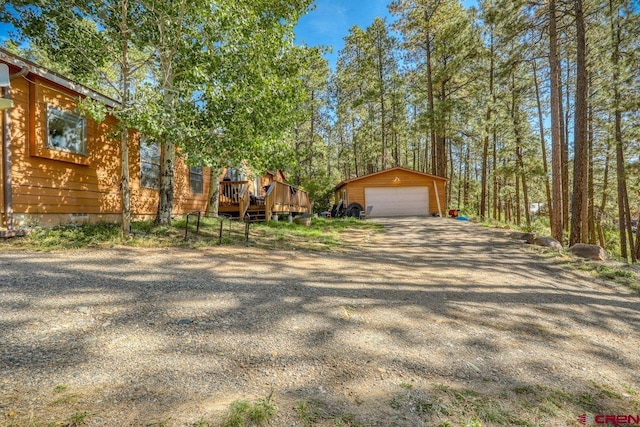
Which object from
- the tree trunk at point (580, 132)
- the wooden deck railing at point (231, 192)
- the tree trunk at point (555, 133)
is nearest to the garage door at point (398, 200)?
the wooden deck railing at point (231, 192)

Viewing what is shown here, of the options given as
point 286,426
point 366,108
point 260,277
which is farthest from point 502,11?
point 366,108

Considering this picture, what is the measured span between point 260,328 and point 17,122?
263 inches

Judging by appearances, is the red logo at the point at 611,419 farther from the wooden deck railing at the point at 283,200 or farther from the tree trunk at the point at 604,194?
the tree trunk at the point at 604,194

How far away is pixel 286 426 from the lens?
1585 millimetres

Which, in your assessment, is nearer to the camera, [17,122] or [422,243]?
[17,122]

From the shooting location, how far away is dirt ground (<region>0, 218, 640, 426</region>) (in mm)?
1757

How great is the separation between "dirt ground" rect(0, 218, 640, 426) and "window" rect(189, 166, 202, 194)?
6.70m

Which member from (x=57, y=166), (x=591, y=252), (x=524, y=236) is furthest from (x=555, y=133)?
(x=57, y=166)

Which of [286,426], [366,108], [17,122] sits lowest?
[286,426]

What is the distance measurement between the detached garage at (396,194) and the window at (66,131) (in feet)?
48.8

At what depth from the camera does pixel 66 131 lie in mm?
6820

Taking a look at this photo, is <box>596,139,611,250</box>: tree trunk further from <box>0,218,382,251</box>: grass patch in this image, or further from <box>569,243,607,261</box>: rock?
<box>0,218,382,251</box>: grass patch

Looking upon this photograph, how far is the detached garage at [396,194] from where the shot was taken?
20.0m

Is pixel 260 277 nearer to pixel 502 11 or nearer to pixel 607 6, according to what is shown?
pixel 502 11
